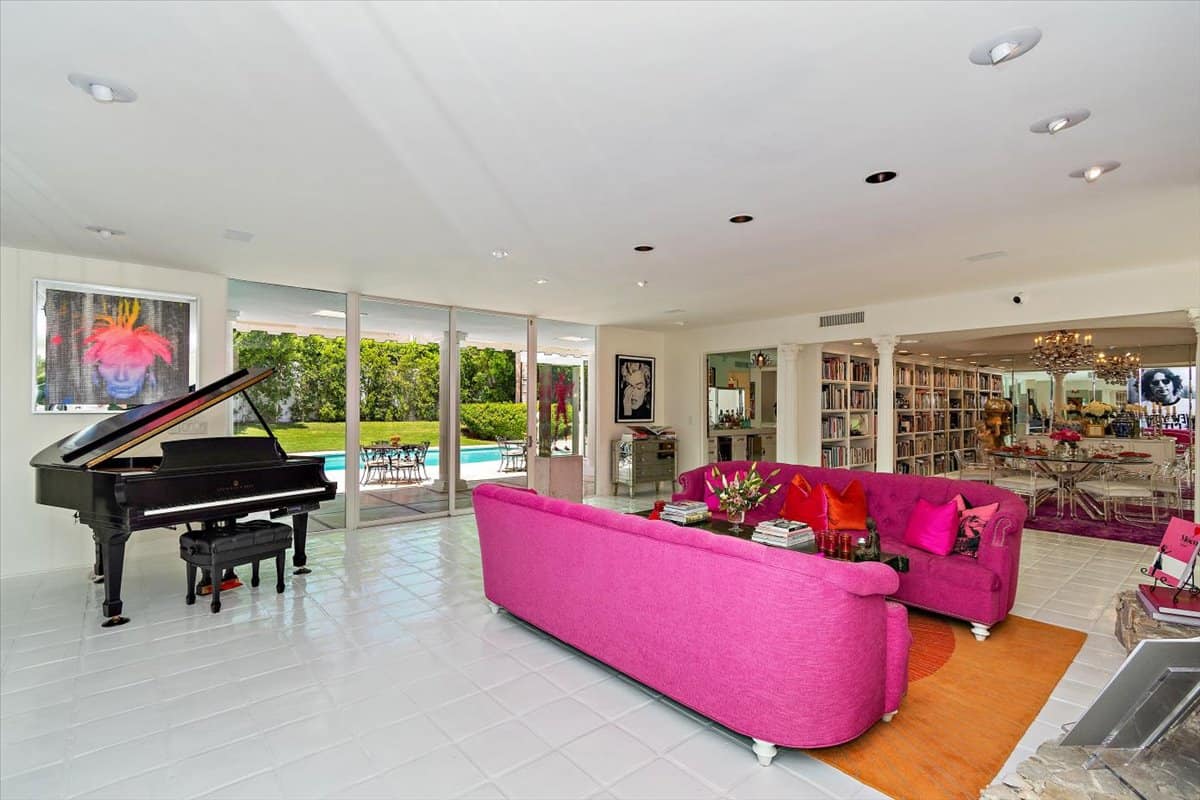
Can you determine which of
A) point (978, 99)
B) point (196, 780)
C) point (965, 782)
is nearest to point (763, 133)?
point (978, 99)

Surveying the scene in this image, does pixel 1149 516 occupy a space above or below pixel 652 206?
below

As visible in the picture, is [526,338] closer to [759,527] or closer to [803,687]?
[759,527]

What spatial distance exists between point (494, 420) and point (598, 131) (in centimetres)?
537

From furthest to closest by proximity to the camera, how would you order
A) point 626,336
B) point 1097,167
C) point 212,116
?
point 626,336, point 1097,167, point 212,116

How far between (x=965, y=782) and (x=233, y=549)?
167 inches

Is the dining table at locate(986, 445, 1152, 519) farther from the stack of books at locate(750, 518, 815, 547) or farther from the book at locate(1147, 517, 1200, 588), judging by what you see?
the stack of books at locate(750, 518, 815, 547)

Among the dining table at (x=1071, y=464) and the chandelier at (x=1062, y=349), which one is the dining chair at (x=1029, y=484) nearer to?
the dining table at (x=1071, y=464)

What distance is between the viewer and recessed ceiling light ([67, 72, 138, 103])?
7.07 feet

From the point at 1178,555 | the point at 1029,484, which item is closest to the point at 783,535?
the point at 1178,555

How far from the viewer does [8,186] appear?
3258mm

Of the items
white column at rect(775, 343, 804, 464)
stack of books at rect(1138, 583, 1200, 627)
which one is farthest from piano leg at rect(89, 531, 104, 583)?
white column at rect(775, 343, 804, 464)

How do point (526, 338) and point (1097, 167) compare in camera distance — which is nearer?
point (1097, 167)

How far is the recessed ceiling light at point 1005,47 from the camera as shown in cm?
185

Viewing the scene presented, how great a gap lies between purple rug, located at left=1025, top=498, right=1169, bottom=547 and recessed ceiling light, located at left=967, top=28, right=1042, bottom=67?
19.5 feet
